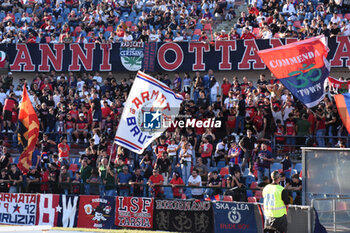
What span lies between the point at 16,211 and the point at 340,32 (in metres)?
12.3

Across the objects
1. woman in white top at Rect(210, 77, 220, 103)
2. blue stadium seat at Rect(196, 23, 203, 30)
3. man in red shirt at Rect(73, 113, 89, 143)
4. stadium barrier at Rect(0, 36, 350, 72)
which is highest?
blue stadium seat at Rect(196, 23, 203, 30)

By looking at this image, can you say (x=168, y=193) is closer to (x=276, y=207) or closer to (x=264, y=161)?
(x=264, y=161)

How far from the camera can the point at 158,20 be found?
85.8 ft

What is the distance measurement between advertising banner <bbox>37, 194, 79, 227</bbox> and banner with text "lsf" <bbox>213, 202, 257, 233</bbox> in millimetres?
3877

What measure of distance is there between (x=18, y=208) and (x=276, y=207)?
8.32m

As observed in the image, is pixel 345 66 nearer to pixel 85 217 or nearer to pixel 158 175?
pixel 158 175

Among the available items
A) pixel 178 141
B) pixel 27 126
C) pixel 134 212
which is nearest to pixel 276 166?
pixel 178 141

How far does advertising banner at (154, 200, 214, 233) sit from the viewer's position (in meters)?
15.1

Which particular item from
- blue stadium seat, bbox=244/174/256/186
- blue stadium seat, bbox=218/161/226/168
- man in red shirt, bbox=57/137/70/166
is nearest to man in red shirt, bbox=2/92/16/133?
man in red shirt, bbox=57/137/70/166

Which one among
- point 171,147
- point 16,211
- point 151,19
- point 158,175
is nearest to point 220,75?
point 151,19

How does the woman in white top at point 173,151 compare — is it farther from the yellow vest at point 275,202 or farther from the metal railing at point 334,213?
the yellow vest at point 275,202

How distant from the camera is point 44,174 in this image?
1822 centimetres

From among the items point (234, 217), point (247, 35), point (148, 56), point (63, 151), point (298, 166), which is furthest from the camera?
point (148, 56)

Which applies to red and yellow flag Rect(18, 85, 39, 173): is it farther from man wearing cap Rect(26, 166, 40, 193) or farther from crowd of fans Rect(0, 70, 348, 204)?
crowd of fans Rect(0, 70, 348, 204)
